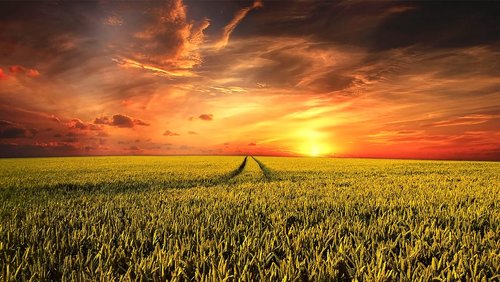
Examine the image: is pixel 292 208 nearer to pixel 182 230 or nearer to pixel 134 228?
pixel 182 230

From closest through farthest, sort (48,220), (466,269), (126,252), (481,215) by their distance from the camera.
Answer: (466,269) < (126,252) < (48,220) < (481,215)

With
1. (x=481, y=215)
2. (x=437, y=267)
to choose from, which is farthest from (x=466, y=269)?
(x=481, y=215)

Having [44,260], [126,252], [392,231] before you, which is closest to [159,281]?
[126,252]

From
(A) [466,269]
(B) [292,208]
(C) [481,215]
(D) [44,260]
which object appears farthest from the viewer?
(B) [292,208]

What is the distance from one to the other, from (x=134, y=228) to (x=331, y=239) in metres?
3.06

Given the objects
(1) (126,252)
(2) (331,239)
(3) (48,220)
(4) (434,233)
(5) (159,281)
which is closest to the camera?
(5) (159,281)

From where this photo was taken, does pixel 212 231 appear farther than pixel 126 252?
Yes

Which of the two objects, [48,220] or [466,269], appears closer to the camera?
[466,269]

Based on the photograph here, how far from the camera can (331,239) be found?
446 centimetres

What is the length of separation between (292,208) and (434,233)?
2927 millimetres

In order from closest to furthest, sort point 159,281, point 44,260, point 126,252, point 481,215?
point 159,281 < point 44,260 < point 126,252 < point 481,215

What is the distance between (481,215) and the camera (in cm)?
→ 658

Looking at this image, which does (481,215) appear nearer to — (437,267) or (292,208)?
(292,208)

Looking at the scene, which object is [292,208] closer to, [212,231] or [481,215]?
[212,231]
